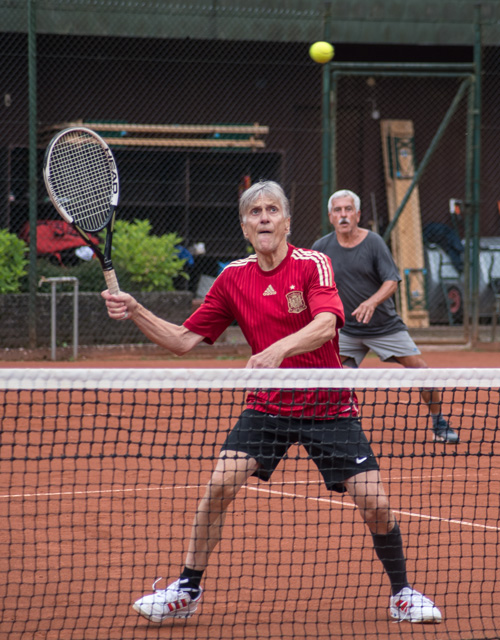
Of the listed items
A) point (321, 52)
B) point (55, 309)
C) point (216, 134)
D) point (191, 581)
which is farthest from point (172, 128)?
point (191, 581)

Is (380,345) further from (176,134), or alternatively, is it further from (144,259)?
(176,134)

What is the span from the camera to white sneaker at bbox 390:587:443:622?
3.44 m

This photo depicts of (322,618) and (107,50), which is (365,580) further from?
(107,50)

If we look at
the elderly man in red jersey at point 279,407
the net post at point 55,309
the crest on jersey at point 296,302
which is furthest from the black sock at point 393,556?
the net post at point 55,309

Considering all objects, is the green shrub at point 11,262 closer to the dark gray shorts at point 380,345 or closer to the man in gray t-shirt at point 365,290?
the man in gray t-shirt at point 365,290

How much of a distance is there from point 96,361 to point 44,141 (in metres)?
3.55

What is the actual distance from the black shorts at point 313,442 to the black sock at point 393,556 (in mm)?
239

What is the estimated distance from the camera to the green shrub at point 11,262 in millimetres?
10445

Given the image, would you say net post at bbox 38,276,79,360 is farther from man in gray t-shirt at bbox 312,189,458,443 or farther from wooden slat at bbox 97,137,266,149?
man in gray t-shirt at bbox 312,189,458,443

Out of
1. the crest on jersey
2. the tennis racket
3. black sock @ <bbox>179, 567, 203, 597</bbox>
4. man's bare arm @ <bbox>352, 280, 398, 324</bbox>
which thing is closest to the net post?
man's bare arm @ <bbox>352, 280, 398, 324</bbox>

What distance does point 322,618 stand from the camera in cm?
353

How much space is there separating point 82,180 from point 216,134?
8.03 meters

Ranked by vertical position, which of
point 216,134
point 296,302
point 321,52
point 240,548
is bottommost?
point 240,548

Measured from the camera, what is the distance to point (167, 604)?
3.44 metres
